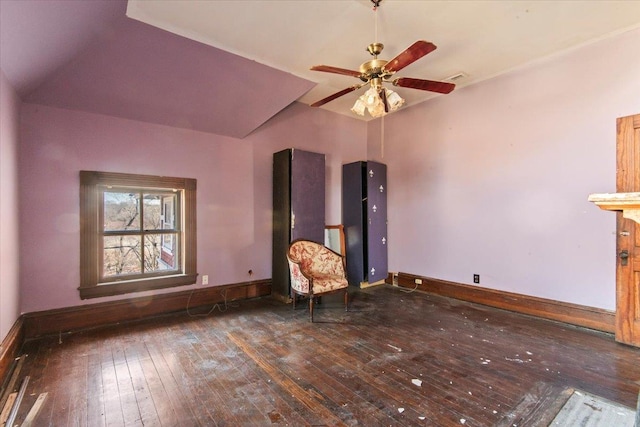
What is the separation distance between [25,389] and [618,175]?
202 inches

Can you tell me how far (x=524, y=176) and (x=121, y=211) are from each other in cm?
469

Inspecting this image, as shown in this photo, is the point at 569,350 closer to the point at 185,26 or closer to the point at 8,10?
the point at 185,26

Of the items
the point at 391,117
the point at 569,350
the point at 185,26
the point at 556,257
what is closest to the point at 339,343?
the point at 569,350

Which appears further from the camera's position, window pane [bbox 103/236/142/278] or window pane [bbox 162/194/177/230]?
window pane [bbox 162/194/177/230]

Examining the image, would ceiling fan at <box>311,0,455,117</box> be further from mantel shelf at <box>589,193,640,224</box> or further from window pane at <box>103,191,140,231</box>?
window pane at <box>103,191,140,231</box>

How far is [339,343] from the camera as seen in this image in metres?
2.74

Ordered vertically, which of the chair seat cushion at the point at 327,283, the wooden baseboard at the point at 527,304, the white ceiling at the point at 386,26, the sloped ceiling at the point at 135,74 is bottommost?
the wooden baseboard at the point at 527,304

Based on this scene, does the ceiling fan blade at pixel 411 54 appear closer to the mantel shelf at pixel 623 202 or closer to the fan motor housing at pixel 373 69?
the fan motor housing at pixel 373 69

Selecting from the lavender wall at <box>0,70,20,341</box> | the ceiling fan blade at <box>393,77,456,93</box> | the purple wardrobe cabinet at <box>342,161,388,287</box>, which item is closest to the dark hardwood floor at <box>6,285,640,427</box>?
the lavender wall at <box>0,70,20,341</box>

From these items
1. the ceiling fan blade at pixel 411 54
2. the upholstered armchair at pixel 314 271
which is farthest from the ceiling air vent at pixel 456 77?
the upholstered armchair at pixel 314 271

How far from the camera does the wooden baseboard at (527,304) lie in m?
2.95

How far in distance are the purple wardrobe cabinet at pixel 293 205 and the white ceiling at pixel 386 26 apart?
1192 mm

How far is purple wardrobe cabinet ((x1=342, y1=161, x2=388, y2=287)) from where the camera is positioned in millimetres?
4746

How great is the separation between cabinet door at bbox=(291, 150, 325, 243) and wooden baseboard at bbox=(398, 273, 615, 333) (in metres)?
1.78
